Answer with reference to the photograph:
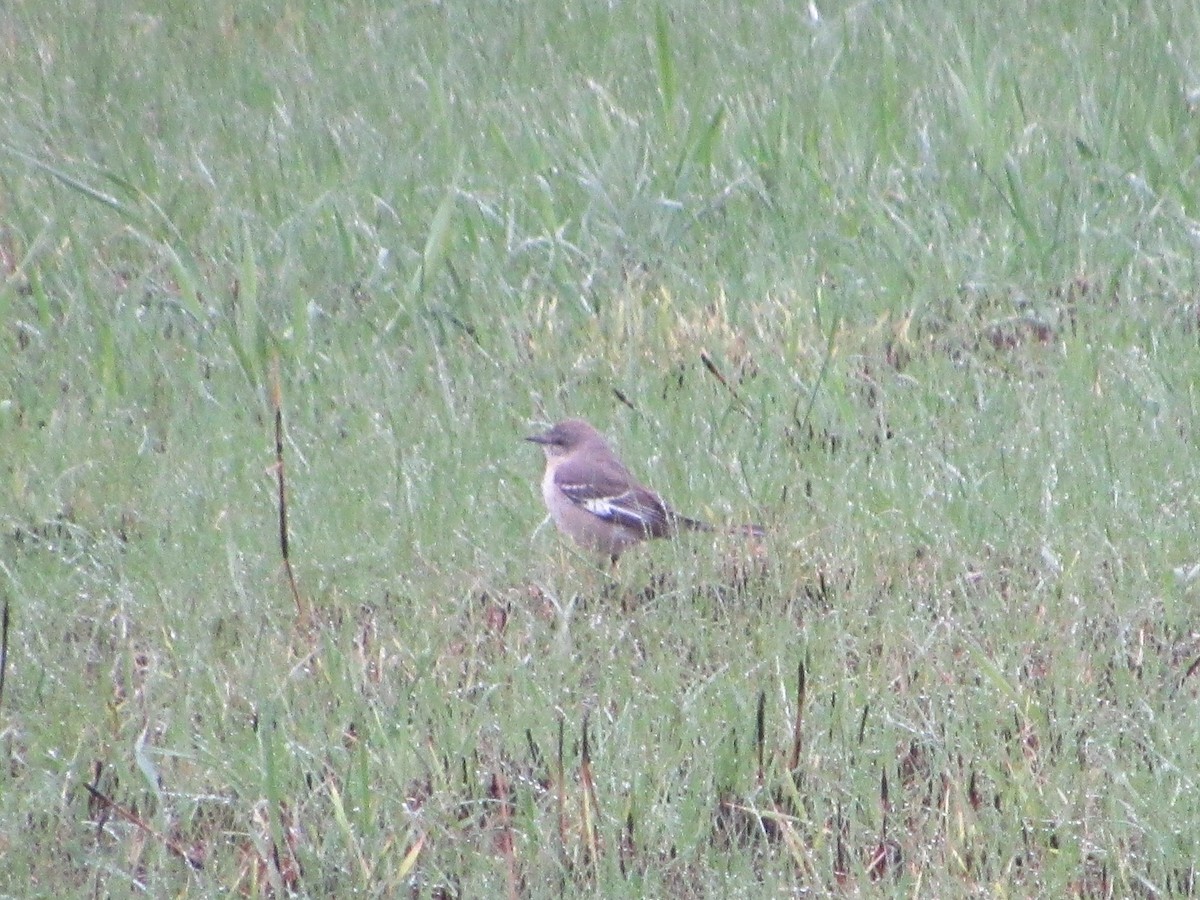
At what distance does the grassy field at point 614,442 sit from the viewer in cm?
442

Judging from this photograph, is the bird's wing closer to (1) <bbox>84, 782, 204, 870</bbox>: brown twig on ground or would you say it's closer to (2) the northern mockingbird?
(2) the northern mockingbird

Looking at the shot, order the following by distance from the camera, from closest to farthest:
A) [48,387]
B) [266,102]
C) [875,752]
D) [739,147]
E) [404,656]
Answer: [875,752]
[404,656]
[48,387]
[739,147]
[266,102]

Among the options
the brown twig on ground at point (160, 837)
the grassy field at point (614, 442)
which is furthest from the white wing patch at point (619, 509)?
the brown twig on ground at point (160, 837)

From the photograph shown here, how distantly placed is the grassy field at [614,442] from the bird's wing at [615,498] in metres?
0.13

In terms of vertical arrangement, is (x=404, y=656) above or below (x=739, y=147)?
below

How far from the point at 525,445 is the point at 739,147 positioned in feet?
6.86

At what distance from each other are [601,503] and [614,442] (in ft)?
2.29

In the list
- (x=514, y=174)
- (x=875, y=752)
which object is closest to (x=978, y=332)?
(x=514, y=174)

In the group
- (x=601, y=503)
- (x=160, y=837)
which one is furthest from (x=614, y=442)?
(x=160, y=837)

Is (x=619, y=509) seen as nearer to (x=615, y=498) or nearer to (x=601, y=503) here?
(x=615, y=498)

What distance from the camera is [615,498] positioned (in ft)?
20.0

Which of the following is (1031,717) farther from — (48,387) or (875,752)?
(48,387)

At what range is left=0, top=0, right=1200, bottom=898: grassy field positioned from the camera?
442 centimetres

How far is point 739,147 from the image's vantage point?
8.23 m
